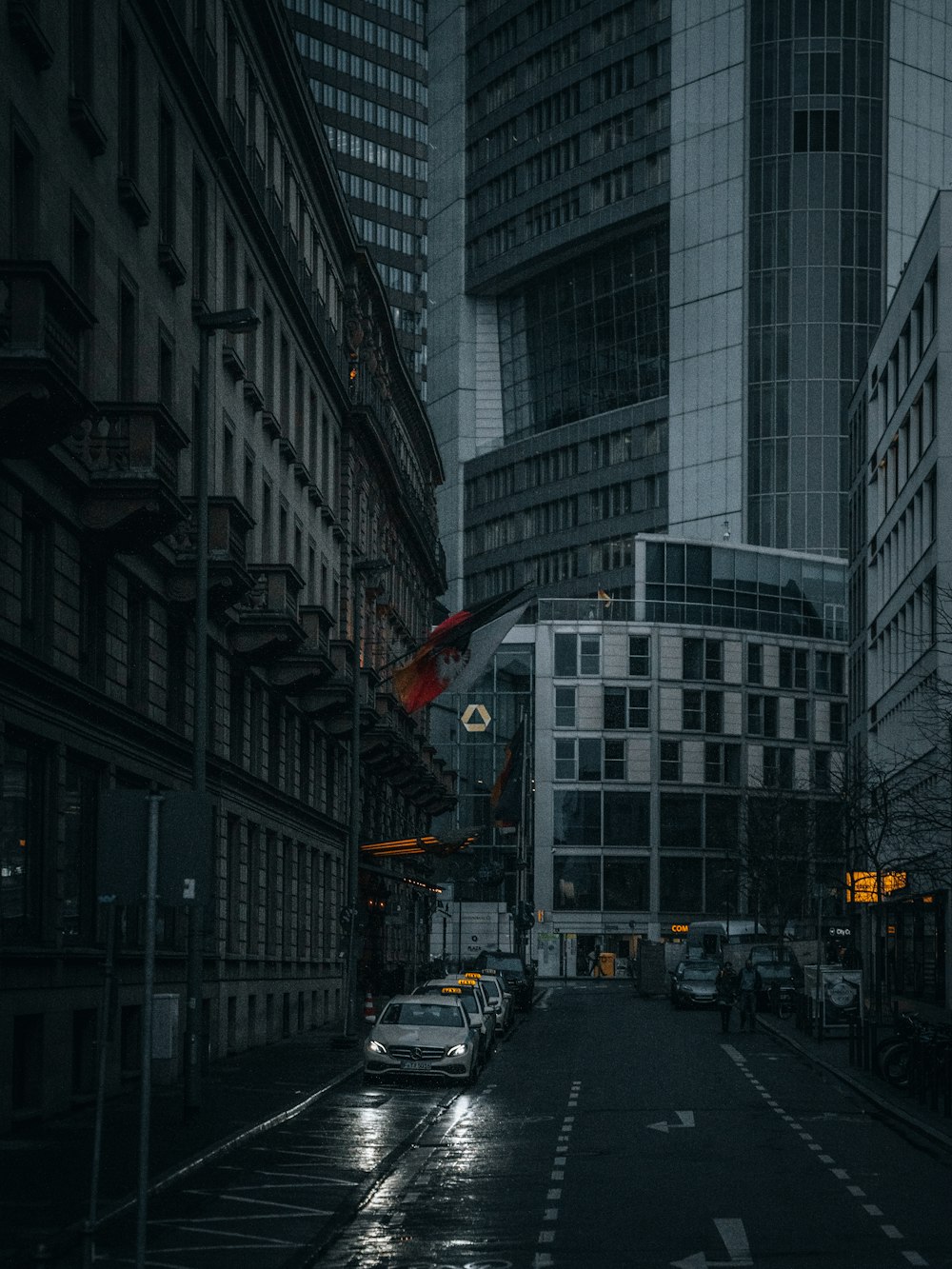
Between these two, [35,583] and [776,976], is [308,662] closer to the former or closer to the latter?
[35,583]

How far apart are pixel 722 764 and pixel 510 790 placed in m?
55.8

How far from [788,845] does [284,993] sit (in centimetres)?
5627

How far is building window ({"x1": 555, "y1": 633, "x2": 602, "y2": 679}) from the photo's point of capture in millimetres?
126250

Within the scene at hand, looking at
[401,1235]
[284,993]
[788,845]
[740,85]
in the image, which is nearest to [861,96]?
[740,85]

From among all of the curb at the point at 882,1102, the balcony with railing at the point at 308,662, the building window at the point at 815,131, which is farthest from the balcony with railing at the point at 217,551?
the building window at the point at 815,131

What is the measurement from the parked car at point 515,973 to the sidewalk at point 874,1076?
8.62 meters

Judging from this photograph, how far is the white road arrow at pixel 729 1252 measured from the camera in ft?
50.5

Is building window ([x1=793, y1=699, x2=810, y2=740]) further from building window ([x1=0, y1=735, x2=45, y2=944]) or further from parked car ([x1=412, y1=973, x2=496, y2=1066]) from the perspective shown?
building window ([x1=0, y1=735, x2=45, y2=944])

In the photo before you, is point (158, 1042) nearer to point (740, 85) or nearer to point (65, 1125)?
point (65, 1125)

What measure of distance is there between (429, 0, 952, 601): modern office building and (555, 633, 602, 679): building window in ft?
41.7

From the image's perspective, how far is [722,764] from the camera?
419 ft

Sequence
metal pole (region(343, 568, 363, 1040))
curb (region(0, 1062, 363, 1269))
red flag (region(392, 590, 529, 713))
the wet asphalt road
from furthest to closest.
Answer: red flag (region(392, 590, 529, 713))
metal pole (region(343, 568, 363, 1040))
the wet asphalt road
curb (region(0, 1062, 363, 1269))

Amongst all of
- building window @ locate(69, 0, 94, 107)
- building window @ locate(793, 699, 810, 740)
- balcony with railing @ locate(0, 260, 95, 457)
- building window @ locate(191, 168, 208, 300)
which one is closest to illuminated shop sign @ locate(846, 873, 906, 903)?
building window @ locate(191, 168, 208, 300)

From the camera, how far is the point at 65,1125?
26094 mm
